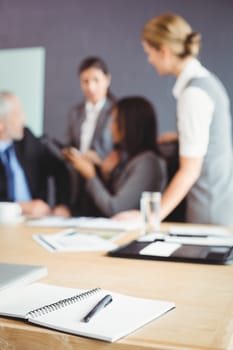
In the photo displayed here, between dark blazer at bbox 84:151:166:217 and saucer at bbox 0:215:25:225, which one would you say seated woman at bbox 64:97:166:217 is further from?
saucer at bbox 0:215:25:225

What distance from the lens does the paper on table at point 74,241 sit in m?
1.34

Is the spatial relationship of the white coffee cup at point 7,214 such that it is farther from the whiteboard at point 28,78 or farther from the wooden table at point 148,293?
the whiteboard at point 28,78

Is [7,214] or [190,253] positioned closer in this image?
[190,253]

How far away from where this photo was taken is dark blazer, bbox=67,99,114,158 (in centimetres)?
288

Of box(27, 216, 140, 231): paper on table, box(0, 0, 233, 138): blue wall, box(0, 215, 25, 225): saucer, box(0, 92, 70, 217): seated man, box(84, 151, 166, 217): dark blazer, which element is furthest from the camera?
box(0, 92, 70, 217): seated man

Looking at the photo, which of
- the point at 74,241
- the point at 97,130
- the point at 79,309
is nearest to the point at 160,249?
the point at 74,241

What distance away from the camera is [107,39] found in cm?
293

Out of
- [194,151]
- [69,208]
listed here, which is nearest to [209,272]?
[194,151]

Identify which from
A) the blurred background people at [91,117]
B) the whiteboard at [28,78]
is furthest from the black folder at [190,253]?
the whiteboard at [28,78]

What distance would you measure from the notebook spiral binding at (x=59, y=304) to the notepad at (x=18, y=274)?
0.45ft

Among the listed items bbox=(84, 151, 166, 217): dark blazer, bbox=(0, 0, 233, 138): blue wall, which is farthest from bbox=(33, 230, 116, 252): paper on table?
bbox=(0, 0, 233, 138): blue wall

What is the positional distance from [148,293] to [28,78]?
2445mm

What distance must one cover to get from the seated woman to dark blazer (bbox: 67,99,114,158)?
169 mm

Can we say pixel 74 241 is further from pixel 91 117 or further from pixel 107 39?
pixel 107 39
